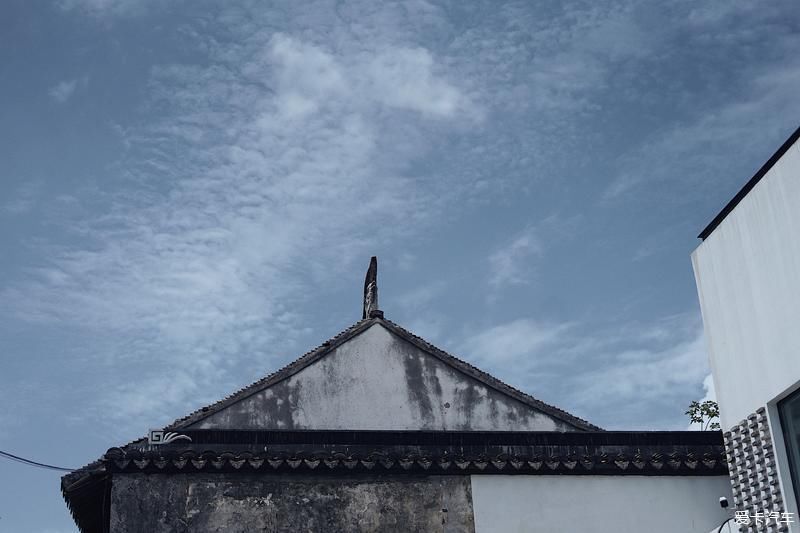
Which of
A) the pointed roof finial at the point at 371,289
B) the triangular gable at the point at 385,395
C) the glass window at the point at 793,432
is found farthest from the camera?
the pointed roof finial at the point at 371,289

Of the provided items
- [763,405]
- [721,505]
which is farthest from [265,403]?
[763,405]

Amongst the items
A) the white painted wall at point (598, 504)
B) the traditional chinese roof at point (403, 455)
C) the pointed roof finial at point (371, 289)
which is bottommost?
the white painted wall at point (598, 504)

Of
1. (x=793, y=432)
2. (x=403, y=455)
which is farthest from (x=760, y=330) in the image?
(x=403, y=455)

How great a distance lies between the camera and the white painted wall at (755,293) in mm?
11125

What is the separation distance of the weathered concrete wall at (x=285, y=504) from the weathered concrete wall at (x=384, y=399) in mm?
4433

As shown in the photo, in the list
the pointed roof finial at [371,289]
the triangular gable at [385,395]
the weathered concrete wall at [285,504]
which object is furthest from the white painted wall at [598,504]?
the pointed roof finial at [371,289]

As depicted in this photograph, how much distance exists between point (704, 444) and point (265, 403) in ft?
23.4

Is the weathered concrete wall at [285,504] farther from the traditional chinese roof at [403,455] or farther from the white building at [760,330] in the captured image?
the white building at [760,330]

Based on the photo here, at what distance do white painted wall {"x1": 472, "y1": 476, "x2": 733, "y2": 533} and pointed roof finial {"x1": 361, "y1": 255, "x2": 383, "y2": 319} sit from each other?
6.58m

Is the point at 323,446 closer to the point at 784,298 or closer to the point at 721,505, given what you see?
the point at 721,505

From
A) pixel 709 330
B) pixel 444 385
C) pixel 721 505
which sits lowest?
pixel 721 505

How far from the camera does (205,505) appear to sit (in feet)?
43.3

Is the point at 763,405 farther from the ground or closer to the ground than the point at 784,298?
closer to the ground

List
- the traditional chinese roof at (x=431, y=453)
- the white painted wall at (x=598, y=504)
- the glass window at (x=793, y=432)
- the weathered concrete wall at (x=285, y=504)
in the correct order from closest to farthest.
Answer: the glass window at (x=793, y=432) → the weathered concrete wall at (x=285, y=504) → the traditional chinese roof at (x=431, y=453) → the white painted wall at (x=598, y=504)
